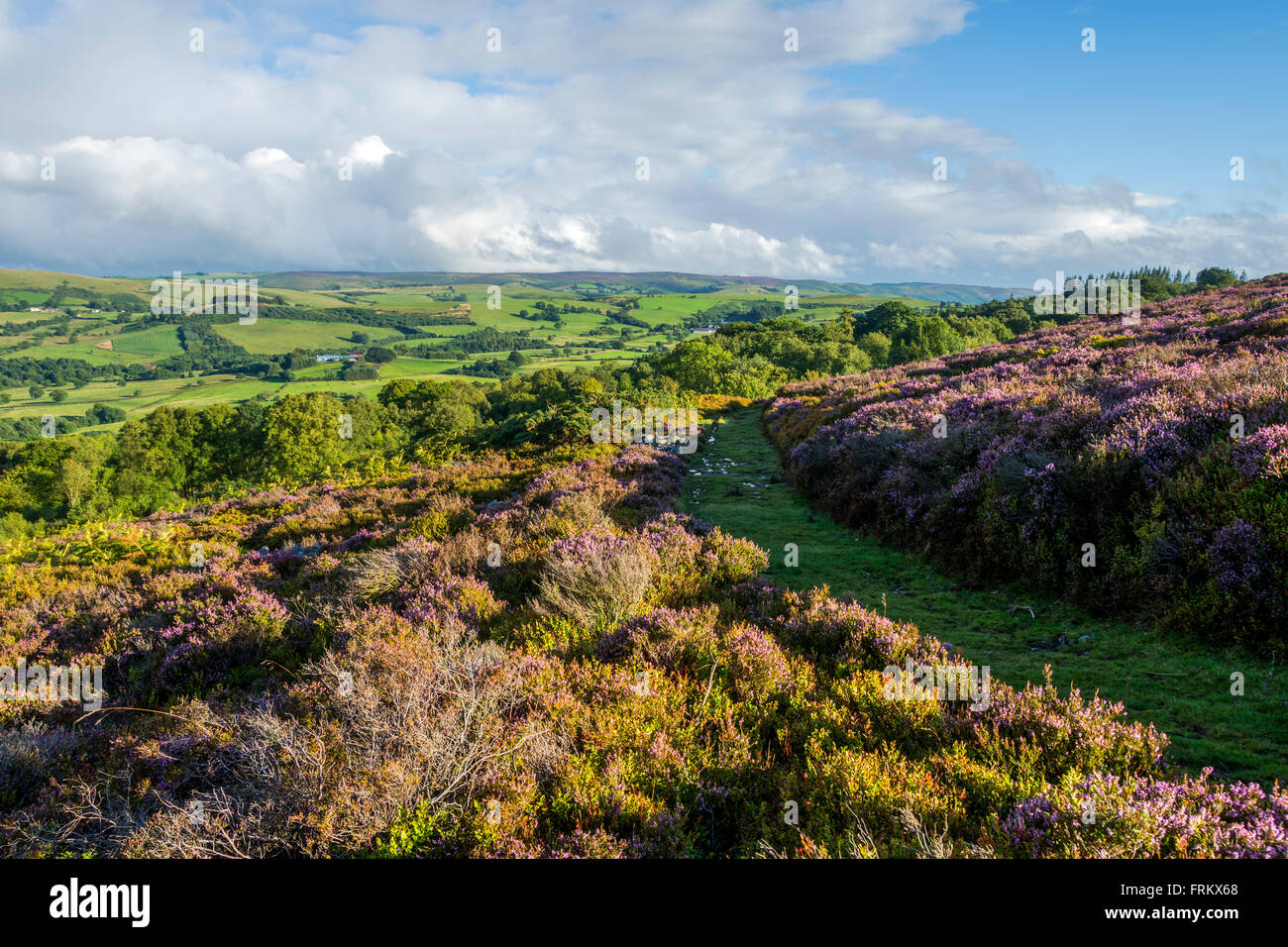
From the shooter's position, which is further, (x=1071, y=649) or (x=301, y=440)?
(x=301, y=440)

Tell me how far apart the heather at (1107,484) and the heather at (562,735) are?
7.31ft

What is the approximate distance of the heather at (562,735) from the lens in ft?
10.7

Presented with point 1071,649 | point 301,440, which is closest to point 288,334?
point 301,440

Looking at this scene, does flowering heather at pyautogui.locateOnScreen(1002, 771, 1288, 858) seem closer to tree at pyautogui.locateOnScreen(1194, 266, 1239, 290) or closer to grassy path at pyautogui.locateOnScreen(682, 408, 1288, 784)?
grassy path at pyautogui.locateOnScreen(682, 408, 1288, 784)

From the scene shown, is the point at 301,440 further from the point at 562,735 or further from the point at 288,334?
the point at 288,334

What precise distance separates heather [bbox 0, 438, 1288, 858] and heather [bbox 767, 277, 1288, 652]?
2.23 meters

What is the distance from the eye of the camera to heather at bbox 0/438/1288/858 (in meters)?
3.27

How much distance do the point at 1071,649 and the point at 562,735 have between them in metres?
5.39

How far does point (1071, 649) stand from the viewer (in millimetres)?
5738

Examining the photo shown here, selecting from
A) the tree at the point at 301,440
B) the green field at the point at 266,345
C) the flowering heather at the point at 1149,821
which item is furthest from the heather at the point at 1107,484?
the green field at the point at 266,345

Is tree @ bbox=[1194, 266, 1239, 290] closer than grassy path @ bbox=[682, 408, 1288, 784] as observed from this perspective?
No

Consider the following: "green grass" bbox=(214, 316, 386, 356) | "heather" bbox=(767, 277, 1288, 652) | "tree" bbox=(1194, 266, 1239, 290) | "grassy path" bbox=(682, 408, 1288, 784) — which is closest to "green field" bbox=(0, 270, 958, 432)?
"green grass" bbox=(214, 316, 386, 356)

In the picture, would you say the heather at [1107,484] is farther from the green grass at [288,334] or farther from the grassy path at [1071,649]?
the green grass at [288,334]

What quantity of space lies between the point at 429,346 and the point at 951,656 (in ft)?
521
